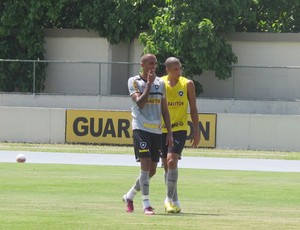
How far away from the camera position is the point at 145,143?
41.5 ft

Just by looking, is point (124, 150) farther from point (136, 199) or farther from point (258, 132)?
point (136, 199)

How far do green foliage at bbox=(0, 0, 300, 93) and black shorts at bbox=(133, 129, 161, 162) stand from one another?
20.9 meters

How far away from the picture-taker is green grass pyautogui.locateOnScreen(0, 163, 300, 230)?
11320 mm

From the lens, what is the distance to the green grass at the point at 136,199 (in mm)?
11320

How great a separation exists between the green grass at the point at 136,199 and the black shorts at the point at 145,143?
736mm

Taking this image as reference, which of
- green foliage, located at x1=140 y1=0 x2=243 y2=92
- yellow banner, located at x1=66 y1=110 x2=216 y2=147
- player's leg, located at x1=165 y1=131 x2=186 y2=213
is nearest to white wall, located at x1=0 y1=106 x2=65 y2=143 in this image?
yellow banner, located at x1=66 y1=110 x2=216 y2=147

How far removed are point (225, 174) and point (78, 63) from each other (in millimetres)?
15414

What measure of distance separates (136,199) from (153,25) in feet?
66.9

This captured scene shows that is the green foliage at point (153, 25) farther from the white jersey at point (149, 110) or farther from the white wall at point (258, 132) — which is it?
the white jersey at point (149, 110)

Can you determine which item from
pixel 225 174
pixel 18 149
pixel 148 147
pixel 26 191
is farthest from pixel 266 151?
pixel 148 147

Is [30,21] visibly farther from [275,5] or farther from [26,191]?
[26,191]

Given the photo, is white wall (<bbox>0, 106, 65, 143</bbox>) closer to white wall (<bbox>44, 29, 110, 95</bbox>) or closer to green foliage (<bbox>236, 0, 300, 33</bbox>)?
white wall (<bbox>44, 29, 110, 95</bbox>)

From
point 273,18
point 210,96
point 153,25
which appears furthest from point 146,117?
point 273,18

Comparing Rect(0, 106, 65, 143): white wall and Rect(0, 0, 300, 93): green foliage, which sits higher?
Rect(0, 0, 300, 93): green foliage
